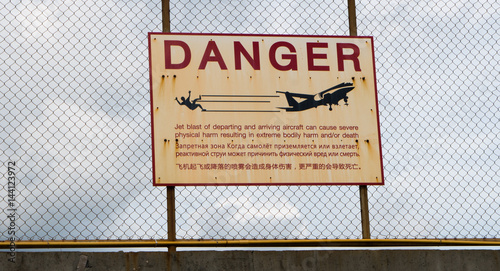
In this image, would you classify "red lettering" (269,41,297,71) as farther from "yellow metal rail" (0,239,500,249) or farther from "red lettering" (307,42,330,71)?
"yellow metal rail" (0,239,500,249)

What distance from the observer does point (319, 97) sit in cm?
605

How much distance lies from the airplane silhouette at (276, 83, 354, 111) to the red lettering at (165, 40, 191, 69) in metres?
0.85

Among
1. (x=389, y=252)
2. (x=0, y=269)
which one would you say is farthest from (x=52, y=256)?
(x=389, y=252)

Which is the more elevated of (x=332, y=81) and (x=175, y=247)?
(x=332, y=81)

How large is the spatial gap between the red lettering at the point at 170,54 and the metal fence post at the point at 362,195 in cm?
140

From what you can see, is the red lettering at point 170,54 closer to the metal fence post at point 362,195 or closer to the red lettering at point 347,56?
the red lettering at point 347,56

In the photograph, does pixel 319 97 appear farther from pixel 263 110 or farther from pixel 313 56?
pixel 263 110

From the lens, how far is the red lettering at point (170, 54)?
5.93 m

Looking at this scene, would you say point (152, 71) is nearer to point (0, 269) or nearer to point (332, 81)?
point (332, 81)

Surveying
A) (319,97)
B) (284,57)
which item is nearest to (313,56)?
(284,57)

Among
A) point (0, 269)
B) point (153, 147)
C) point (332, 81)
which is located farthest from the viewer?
point (332, 81)

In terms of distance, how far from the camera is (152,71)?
5.88 m

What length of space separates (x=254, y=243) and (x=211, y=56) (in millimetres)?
1589

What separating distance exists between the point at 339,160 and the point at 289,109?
0.58m
